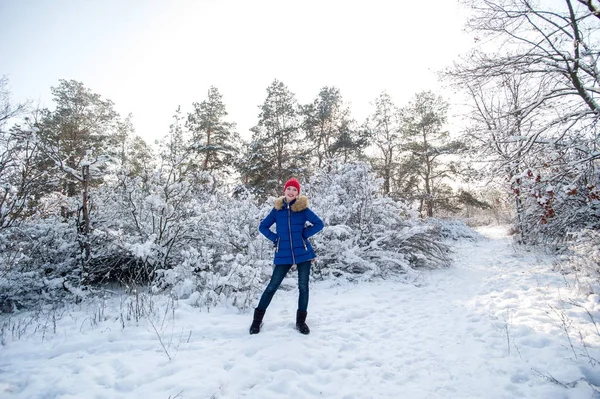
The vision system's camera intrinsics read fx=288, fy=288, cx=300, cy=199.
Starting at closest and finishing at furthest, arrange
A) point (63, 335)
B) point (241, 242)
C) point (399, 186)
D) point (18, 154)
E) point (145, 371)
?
1. point (145, 371)
2. point (63, 335)
3. point (18, 154)
4. point (241, 242)
5. point (399, 186)

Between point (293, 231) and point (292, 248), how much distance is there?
223 millimetres

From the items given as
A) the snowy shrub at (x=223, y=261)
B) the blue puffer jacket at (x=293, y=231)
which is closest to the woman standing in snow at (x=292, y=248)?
the blue puffer jacket at (x=293, y=231)

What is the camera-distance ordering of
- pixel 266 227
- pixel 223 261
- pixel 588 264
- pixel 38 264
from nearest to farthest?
pixel 266 227
pixel 588 264
pixel 38 264
pixel 223 261

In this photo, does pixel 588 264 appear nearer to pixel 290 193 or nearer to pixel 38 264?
pixel 290 193

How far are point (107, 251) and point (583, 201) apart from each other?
35.1 feet

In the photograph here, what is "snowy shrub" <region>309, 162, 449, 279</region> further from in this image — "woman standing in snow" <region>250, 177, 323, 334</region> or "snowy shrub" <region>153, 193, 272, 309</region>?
"woman standing in snow" <region>250, 177, 323, 334</region>

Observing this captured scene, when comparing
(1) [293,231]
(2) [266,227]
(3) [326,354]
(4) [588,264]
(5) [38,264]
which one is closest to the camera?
(3) [326,354]

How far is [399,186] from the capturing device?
20.7 metres

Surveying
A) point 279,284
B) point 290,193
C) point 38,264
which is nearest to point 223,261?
point 279,284

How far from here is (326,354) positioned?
3.14m

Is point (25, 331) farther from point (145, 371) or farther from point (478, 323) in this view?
point (478, 323)

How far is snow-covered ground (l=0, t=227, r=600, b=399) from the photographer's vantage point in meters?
2.48

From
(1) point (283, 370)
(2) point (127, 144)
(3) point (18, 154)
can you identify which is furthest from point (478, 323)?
(2) point (127, 144)

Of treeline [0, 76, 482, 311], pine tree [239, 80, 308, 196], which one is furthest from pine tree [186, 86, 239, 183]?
treeline [0, 76, 482, 311]
